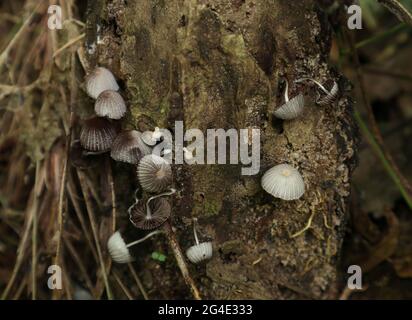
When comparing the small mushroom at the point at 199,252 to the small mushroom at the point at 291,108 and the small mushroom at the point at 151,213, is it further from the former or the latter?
the small mushroom at the point at 291,108

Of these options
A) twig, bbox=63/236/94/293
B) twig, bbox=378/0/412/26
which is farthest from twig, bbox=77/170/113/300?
twig, bbox=378/0/412/26

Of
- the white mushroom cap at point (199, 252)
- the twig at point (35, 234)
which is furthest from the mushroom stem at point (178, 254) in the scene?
the twig at point (35, 234)

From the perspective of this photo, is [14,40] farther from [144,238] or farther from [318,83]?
[318,83]

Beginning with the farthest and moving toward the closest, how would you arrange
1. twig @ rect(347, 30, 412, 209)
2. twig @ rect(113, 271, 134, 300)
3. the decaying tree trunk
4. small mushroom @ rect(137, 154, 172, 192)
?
1. twig @ rect(347, 30, 412, 209)
2. twig @ rect(113, 271, 134, 300)
3. the decaying tree trunk
4. small mushroom @ rect(137, 154, 172, 192)

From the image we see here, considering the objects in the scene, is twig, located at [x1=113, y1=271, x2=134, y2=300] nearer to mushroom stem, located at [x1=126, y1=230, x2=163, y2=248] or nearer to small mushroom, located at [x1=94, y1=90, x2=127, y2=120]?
mushroom stem, located at [x1=126, y1=230, x2=163, y2=248]

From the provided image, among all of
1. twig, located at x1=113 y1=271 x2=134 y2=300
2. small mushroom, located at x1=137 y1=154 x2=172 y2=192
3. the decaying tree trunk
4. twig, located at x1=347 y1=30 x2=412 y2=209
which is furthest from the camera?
twig, located at x1=347 y1=30 x2=412 y2=209

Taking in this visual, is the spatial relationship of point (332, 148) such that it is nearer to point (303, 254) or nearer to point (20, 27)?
point (303, 254)

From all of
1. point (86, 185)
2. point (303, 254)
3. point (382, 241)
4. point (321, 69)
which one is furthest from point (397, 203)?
point (86, 185)
